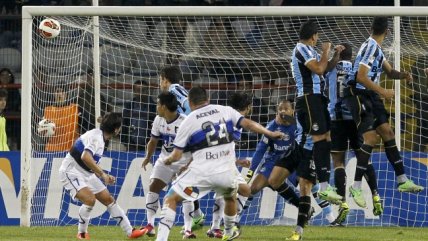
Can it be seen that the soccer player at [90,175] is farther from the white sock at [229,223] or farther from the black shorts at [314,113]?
the black shorts at [314,113]

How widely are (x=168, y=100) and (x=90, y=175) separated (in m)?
1.63

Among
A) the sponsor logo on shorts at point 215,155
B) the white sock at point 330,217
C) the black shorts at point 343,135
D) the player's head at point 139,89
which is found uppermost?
the player's head at point 139,89

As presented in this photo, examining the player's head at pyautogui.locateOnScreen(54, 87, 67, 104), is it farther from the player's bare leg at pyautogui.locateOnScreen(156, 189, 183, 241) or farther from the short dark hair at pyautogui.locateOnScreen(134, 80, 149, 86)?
the player's bare leg at pyautogui.locateOnScreen(156, 189, 183, 241)

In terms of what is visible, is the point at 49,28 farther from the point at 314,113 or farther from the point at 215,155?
the point at 215,155

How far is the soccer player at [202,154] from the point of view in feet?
41.9

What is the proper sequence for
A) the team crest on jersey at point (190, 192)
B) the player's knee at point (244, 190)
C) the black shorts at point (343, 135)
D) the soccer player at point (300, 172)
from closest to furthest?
1. the team crest on jersey at point (190, 192)
2. the soccer player at point (300, 172)
3. the player's knee at point (244, 190)
4. the black shorts at point (343, 135)

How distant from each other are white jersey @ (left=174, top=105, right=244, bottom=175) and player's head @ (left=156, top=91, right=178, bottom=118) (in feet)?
5.98

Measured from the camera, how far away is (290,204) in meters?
18.2

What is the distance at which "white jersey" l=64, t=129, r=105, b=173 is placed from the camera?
49.8 feet

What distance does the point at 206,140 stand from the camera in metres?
12.9

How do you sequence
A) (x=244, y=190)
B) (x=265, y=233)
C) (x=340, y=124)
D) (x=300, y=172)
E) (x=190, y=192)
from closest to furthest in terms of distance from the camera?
(x=190, y=192) → (x=244, y=190) → (x=300, y=172) → (x=265, y=233) → (x=340, y=124)

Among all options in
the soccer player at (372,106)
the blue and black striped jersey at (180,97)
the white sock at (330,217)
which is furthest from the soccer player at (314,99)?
the white sock at (330,217)

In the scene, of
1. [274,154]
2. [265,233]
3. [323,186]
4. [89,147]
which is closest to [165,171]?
[89,147]

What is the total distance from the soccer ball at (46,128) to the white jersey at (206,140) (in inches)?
205
